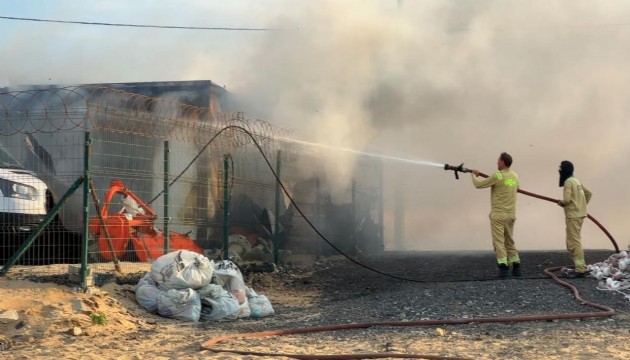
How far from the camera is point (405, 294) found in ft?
25.2

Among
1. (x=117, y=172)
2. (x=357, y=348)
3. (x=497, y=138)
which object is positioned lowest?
(x=357, y=348)

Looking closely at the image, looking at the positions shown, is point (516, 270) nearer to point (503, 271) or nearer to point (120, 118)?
point (503, 271)

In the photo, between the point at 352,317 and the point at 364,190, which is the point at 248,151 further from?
the point at 352,317

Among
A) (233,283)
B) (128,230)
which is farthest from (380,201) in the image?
(233,283)

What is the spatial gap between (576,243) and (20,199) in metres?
7.35

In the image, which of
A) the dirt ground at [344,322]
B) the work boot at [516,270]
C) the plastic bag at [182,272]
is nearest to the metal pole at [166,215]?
the dirt ground at [344,322]

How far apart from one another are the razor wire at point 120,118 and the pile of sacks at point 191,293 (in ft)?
6.04

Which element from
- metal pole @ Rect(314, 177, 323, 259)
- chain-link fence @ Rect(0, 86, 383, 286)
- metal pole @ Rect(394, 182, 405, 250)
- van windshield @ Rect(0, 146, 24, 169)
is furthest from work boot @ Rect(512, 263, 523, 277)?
metal pole @ Rect(394, 182, 405, 250)

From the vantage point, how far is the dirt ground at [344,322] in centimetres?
503

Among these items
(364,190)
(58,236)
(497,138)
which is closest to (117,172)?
(58,236)

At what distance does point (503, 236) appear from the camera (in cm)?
882

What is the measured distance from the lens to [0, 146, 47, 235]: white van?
7852 millimetres

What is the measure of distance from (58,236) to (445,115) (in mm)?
10084

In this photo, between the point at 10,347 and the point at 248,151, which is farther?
the point at 248,151
